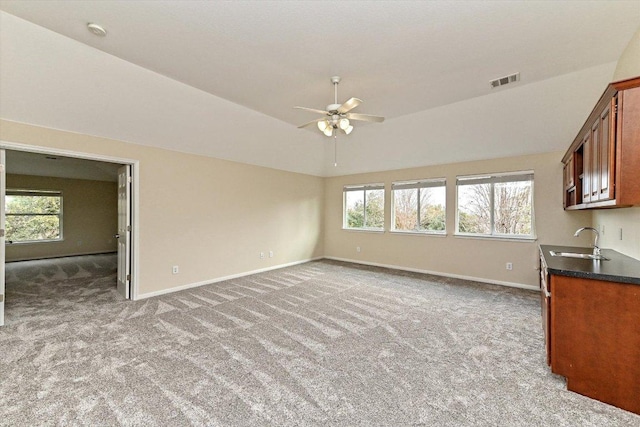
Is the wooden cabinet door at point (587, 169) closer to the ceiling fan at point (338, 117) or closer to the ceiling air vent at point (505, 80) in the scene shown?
the ceiling air vent at point (505, 80)

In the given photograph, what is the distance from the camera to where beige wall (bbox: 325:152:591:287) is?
470 centimetres

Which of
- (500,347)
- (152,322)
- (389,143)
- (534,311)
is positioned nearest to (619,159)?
(500,347)

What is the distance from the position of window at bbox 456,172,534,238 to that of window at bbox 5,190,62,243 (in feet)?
37.3

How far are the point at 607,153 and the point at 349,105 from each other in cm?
220

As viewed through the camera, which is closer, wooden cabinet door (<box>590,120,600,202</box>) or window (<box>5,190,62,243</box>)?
wooden cabinet door (<box>590,120,600,202</box>)

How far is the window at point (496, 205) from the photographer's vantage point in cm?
503

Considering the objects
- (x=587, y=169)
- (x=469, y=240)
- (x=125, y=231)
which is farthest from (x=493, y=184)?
(x=125, y=231)

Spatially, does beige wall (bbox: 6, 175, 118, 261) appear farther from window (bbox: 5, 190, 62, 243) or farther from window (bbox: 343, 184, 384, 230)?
window (bbox: 343, 184, 384, 230)

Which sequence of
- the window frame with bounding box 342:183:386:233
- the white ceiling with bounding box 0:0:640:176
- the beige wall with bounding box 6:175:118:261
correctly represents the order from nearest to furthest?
the white ceiling with bounding box 0:0:640:176
the window frame with bounding box 342:183:386:233
the beige wall with bounding box 6:175:118:261

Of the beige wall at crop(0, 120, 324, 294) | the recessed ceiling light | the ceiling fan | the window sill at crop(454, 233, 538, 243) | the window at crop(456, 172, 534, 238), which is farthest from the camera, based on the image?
the window at crop(456, 172, 534, 238)

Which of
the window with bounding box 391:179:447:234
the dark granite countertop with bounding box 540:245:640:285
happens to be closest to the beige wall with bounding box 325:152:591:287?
the window with bounding box 391:179:447:234

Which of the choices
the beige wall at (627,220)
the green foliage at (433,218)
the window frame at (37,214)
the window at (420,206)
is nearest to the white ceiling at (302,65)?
the beige wall at (627,220)

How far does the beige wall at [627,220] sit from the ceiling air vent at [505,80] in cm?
93

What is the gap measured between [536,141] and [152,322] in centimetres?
638
